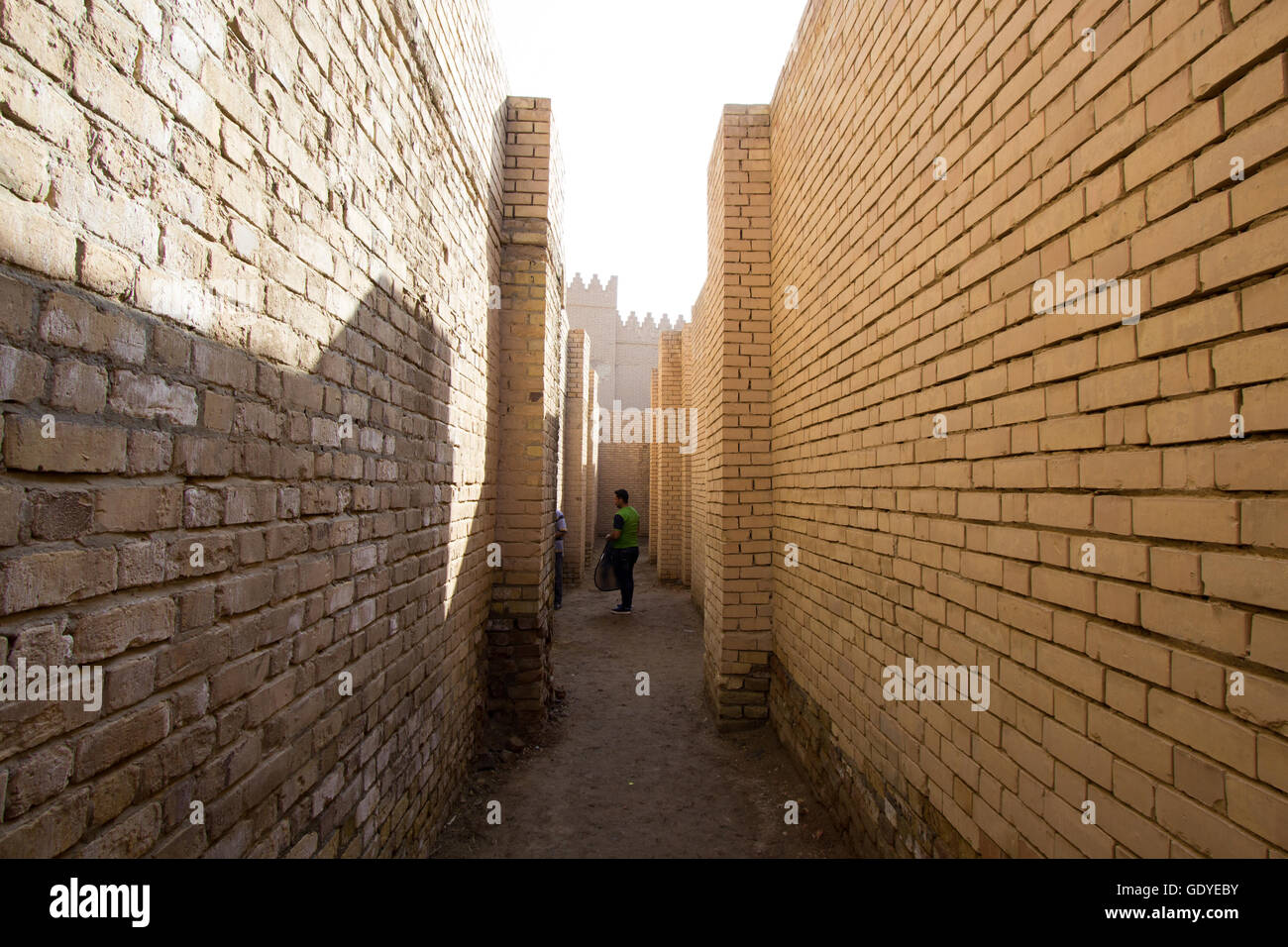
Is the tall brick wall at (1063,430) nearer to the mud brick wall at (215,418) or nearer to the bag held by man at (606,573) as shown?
the mud brick wall at (215,418)

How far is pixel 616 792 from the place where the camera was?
14.3 ft

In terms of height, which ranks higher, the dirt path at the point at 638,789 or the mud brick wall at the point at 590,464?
the mud brick wall at the point at 590,464

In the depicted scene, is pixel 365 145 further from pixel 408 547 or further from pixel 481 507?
pixel 481 507

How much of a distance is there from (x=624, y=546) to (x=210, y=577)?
8.49 metres

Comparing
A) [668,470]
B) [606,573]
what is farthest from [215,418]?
[668,470]

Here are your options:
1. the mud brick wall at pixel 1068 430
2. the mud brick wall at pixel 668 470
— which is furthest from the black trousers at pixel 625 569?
the mud brick wall at pixel 1068 430

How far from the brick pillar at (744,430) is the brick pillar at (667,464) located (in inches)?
303

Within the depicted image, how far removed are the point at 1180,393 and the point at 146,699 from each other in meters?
2.30

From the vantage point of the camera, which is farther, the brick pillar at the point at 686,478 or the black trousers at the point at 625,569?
the brick pillar at the point at 686,478

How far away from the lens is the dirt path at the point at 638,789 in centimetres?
372

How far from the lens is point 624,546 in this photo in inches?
394

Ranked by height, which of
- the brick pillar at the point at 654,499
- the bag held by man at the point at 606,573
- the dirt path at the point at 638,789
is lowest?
the dirt path at the point at 638,789

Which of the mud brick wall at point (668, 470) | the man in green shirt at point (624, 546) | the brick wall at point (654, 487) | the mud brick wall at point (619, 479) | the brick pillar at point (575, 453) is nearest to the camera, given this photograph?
the man in green shirt at point (624, 546)

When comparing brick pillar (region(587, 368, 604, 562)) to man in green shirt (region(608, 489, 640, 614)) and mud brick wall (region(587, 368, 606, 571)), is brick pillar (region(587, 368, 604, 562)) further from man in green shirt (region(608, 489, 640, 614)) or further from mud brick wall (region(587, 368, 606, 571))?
man in green shirt (region(608, 489, 640, 614))
